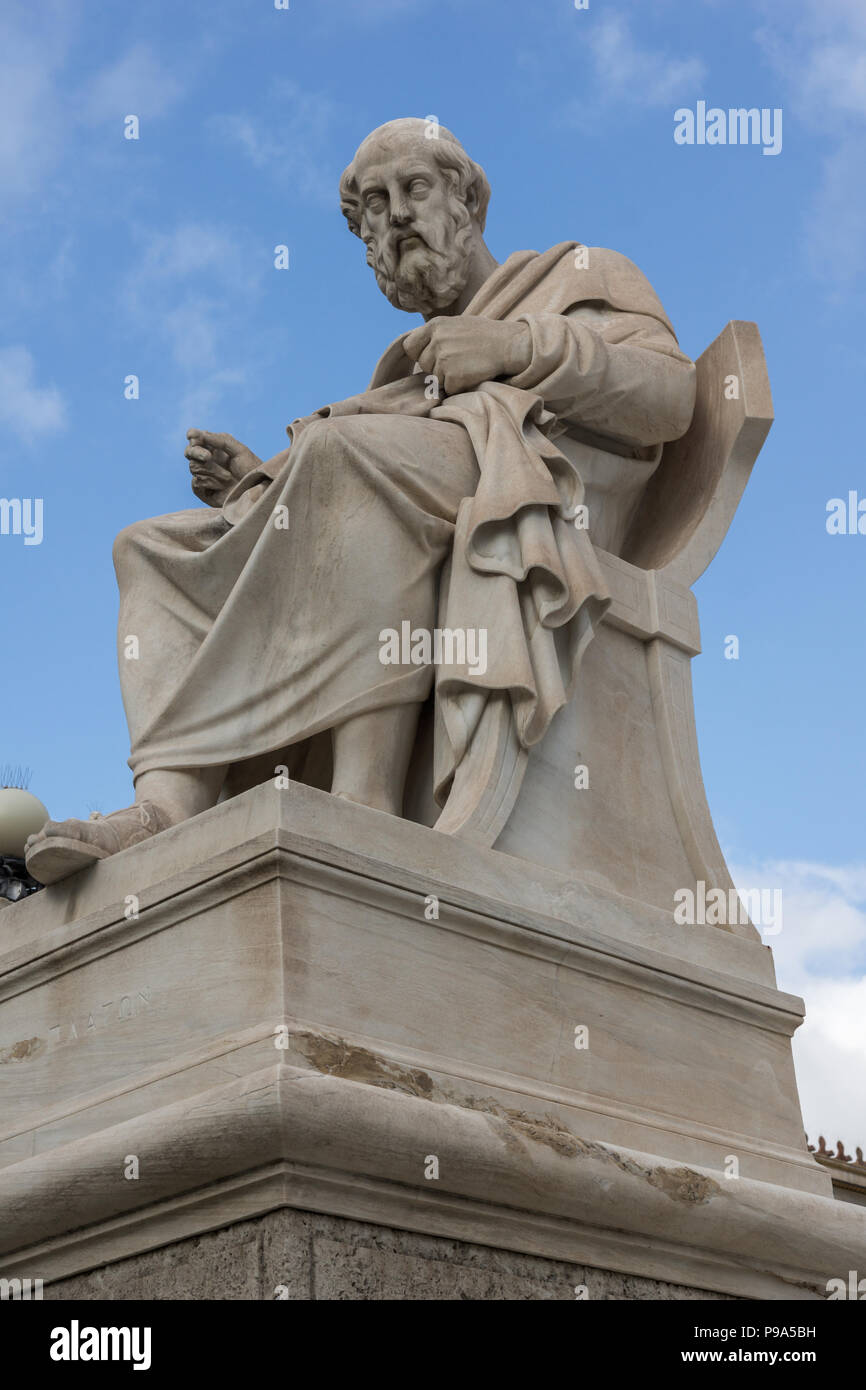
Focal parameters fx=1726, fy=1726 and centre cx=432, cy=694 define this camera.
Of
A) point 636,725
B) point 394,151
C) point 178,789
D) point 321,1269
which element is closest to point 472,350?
point 394,151

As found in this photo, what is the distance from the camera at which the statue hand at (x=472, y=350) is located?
448 cm

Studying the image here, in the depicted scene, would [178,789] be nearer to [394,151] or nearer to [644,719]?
[644,719]

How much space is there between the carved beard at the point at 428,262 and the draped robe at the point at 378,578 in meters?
0.53

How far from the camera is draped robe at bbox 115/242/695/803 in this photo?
4.08 m

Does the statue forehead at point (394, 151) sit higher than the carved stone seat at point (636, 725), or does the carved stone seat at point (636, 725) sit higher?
the statue forehead at point (394, 151)

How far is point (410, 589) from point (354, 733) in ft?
1.22

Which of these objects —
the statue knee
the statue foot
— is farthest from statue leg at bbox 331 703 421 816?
the statue knee

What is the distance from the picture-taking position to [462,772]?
401 cm

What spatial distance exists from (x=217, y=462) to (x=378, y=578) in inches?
42.6

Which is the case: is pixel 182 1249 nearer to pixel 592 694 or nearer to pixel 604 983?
pixel 604 983

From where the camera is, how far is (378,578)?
4.09 metres

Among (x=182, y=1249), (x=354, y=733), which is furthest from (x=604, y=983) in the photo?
(x=182, y=1249)

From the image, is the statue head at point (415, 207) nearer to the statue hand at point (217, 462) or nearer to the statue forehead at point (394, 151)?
the statue forehead at point (394, 151)

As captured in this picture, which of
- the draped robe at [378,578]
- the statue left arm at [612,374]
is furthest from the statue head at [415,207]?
the draped robe at [378,578]
